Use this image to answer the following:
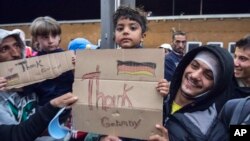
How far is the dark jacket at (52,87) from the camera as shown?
2.04 m

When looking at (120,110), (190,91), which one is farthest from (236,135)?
(120,110)

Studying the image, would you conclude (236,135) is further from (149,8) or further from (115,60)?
(149,8)

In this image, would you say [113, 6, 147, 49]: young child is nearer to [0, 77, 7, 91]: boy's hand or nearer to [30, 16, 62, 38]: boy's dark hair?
[30, 16, 62, 38]: boy's dark hair

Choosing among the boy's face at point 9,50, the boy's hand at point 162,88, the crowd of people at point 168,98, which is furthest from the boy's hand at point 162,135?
the boy's face at point 9,50

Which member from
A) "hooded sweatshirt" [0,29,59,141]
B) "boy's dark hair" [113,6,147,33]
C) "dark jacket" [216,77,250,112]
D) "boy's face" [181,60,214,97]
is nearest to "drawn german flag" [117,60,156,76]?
"boy's face" [181,60,214,97]

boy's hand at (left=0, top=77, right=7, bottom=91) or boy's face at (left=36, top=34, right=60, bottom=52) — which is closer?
boy's hand at (left=0, top=77, right=7, bottom=91)

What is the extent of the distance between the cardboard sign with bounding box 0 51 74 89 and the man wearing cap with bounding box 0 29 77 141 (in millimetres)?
48

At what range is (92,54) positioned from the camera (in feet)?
5.76

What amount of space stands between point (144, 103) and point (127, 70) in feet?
0.59

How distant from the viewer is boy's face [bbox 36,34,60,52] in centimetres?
242

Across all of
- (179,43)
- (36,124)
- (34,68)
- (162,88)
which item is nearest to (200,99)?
(162,88)

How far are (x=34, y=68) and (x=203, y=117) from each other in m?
0.96

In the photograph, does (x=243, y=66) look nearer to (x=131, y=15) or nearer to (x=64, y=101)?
(x=131, y=15)

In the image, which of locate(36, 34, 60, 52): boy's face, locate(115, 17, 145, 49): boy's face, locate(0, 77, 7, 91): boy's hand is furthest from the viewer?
locate(36, 34, 60, 52): boy's face
